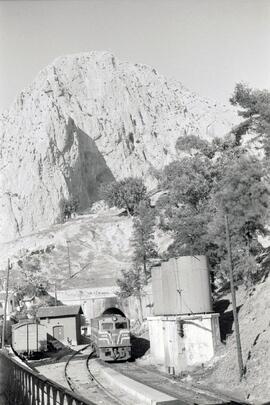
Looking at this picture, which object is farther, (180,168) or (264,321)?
(180,168)

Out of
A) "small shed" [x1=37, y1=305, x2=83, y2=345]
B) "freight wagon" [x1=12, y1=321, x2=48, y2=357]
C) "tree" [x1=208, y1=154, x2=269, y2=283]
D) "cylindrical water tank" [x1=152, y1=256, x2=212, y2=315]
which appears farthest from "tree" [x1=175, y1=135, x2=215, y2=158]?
"small shed" [x1=37, y1=305, x2=83, y2=345]

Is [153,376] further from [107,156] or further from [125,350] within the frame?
[107,156]

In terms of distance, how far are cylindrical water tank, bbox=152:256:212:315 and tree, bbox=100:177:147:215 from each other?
3580 inches

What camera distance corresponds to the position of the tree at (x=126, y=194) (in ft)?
414

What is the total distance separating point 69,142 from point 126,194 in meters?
44.6

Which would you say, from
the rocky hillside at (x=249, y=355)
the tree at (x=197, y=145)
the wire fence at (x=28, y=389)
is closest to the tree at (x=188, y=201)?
the tree at (x=197, y=145)

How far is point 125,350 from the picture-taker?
34.8 meters

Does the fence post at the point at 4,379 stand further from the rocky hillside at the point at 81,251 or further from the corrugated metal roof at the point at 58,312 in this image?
the rocky hillside at the point at 81,251

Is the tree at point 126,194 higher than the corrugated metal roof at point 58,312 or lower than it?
higher

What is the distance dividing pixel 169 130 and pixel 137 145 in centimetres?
2056

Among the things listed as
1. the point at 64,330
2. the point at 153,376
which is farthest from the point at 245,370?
the point at 64,330

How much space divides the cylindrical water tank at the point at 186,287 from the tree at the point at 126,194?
90.9 m

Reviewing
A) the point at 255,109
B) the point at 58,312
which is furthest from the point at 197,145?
the point at 58,312

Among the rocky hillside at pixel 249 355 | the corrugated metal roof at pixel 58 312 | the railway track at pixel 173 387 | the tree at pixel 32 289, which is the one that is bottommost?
the railway track at pixel 173 387
